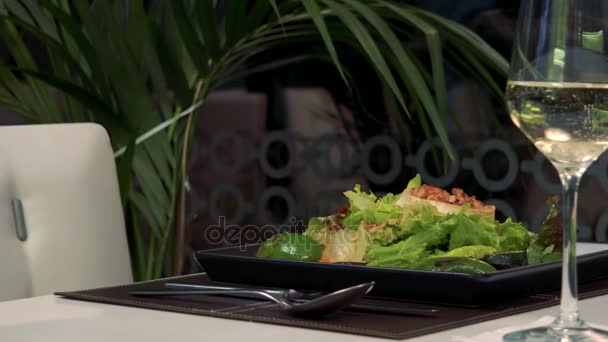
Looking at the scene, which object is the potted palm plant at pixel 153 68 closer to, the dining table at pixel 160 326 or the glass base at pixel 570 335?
the dining table at pixel 160 326

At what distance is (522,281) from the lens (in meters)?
0.93

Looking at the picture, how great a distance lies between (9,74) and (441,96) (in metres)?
0.84

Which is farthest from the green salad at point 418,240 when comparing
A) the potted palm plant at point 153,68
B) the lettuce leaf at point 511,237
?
the potted palm plant at point 153,68

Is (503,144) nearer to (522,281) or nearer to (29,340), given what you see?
(522,281)

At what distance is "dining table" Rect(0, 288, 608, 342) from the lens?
0.80 metres

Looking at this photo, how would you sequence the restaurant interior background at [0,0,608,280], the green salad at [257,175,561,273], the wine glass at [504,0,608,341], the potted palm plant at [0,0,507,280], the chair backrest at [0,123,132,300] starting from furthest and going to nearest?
1. the restaurant interior background at [0,0,608,280]
2. the potted palm plant at [0,0,507,280]
3. the chair backrest at [0,123,132,300]
4. the green salad at [257,175,561,273]
5. the wine glass at [504,0,608,341]

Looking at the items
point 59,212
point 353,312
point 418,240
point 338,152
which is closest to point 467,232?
point 418,240

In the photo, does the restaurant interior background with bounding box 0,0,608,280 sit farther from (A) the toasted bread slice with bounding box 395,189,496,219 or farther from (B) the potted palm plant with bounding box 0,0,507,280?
(A) the toasted bread slice with bounding box 395,189,496,219

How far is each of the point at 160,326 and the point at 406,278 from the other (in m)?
0.22

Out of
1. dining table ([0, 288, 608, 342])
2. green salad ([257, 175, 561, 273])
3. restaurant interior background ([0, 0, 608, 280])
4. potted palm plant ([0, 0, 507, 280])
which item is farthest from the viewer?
restaurant interior background ([0, 0, 608, 280])

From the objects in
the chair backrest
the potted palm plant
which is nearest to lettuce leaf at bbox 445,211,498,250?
the chair backrest

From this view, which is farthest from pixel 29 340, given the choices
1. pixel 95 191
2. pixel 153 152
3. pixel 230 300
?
pixel 153 152

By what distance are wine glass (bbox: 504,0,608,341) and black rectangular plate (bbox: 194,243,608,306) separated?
17cm

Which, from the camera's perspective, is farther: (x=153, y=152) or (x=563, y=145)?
(x=153, y=152)
